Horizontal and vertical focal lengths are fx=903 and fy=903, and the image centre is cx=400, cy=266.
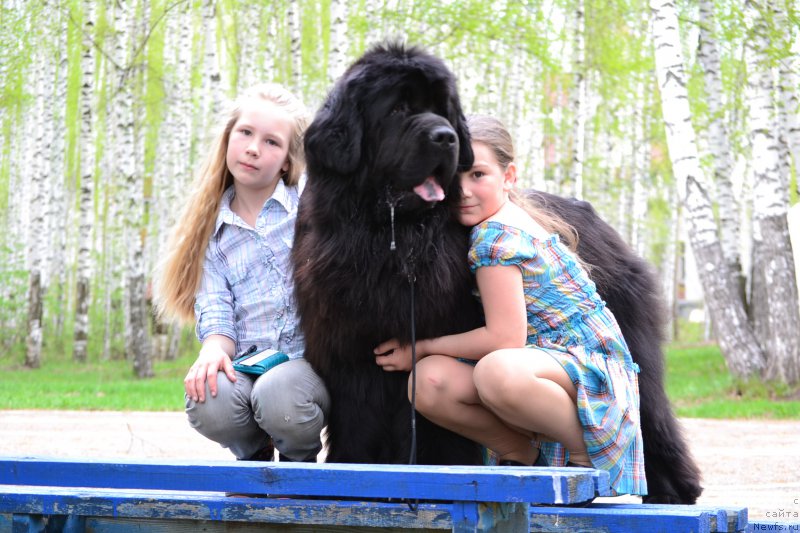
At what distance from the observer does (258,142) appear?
3.06 metres

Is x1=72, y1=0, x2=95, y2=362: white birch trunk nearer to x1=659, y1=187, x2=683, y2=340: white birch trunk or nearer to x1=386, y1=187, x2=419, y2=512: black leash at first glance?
x1=386, y1=187, x2=419, y2=512: black leash

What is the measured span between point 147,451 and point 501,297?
4.36m

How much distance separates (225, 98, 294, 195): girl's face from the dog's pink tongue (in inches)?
30.5

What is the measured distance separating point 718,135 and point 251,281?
1048 centimetres

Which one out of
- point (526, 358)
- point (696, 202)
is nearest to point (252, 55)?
point (696, 202)

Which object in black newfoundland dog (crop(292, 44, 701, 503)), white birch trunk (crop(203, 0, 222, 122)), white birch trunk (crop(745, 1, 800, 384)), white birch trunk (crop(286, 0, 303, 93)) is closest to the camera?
black newfoundland dog (crop(292, 44, 701, 503))

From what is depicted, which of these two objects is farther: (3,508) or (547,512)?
(3,508)

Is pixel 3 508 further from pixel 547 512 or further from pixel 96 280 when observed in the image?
pixel 96 280

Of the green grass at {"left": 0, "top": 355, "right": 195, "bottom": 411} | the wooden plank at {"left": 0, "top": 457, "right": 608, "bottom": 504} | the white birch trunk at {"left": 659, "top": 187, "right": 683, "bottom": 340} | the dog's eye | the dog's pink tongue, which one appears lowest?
the green grass at {"left": 0, "top": 355, "right": 195, "bottom": 411}

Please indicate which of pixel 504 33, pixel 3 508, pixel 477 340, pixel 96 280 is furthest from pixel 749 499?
pixel 96 280

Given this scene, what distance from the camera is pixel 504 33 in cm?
1441

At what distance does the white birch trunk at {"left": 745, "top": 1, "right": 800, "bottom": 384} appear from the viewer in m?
8.77

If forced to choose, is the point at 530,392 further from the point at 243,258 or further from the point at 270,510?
the point at 243,258

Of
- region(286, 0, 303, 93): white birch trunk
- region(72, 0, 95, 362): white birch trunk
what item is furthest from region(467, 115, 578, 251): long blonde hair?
region(72, 0, 95, 362): white birch trunk
